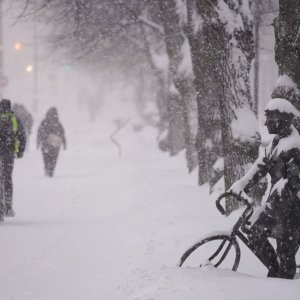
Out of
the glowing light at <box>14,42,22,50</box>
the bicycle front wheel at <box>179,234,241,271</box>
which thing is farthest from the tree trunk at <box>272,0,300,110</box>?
the glowing light at <box>14,42,22,50</box>

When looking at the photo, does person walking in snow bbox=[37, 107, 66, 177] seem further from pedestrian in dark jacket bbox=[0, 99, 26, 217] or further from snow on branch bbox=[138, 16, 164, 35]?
pedestrian in dark jacket bbox=[0, 99, 26, 217]

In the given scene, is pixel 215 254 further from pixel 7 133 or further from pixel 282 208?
pixel 7 133

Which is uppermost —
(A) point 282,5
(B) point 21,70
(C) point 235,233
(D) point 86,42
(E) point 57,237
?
(B) point 21,70

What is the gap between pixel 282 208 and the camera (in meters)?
4.77

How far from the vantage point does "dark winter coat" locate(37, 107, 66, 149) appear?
52.9 ft

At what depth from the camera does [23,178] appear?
15.7 m

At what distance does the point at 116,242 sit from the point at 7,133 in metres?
3.16

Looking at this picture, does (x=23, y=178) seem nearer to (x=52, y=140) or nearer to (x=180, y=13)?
(x=52, y=140)

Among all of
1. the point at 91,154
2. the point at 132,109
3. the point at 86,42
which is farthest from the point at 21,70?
the point at 86,42

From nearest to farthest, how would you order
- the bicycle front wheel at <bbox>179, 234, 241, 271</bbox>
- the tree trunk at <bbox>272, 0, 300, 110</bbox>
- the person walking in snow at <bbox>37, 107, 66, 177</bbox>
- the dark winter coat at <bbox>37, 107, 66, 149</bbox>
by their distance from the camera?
the bicycle front wheel at <bbox>179, 234, 241, 271</bbox> → the tree trunk at <bbox>272, 0, 300, 110</bbox> → the person walking in snow at <bbox>37, 107, 66, 177</bbox> → the dark winter coat at <bbox>37, 107, 66, 149</bbox>

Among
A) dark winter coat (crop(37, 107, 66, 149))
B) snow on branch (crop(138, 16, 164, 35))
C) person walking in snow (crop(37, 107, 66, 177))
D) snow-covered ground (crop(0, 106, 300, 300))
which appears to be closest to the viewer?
snow-covered ground (crop(0, 106, 300, 300))

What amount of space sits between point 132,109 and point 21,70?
18285 millimetres

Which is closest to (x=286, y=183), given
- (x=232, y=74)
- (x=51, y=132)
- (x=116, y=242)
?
(x=116, y=242)

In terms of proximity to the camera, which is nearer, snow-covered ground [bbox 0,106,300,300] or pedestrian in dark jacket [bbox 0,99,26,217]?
snow-covered ground [bbox 0,106,300,300]
